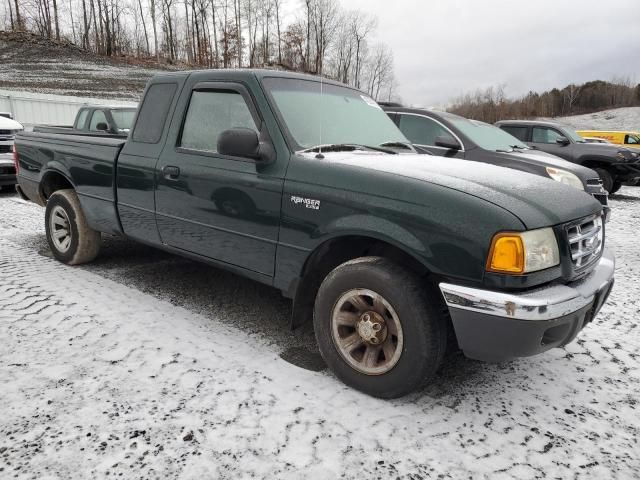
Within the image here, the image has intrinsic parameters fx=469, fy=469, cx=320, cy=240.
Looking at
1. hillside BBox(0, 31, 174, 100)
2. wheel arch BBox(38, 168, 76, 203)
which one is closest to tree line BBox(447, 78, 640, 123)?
hillside BBox(0, 31, 174, 100)

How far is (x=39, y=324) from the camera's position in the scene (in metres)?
3.37

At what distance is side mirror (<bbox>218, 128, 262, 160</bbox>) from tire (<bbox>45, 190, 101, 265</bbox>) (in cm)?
251

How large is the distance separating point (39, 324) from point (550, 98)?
78.1 meters

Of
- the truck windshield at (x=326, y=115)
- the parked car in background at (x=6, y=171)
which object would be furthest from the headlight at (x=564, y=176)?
the parked car in background at (x=6, y=171)

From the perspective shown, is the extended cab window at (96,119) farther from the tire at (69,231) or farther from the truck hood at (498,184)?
the truck hood at (498,184)

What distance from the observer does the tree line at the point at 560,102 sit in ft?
207

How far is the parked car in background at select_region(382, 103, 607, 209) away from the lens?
22.4 feet

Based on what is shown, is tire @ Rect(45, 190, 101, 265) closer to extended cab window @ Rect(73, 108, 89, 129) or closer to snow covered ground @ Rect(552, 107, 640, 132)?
extended cab window @ Rect(73, 108, 89, 129)

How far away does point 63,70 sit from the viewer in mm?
38219

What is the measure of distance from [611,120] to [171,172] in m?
61.9

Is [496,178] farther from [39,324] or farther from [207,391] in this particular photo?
[39,324]

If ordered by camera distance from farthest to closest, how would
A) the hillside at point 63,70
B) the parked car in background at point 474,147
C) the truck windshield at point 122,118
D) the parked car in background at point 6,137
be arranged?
the hillside at point 63,70
the truck windshield at point 122,118
the parked car in background at point 6,137
the parked car in background at point 474,147

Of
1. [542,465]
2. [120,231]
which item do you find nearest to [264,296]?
[120,231]

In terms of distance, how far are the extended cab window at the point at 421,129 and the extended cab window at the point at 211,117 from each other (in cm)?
423
